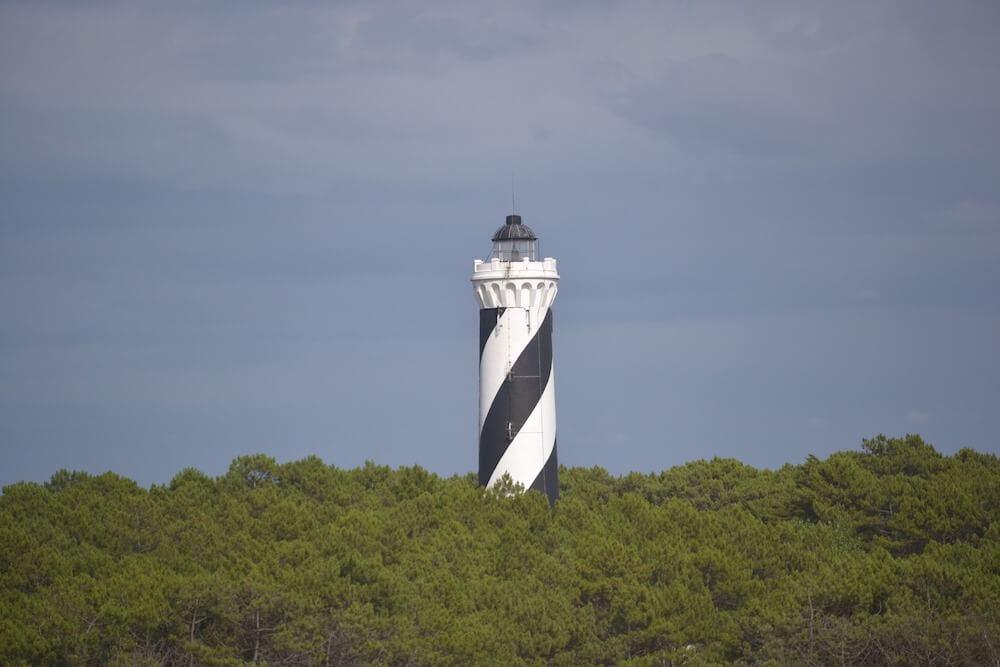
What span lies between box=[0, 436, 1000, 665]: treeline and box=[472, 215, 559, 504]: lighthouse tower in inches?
45.1

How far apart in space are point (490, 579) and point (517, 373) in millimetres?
8062

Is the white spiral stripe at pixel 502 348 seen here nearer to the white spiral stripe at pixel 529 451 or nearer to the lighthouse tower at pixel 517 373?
the lighthouse tower at pixel 517 373

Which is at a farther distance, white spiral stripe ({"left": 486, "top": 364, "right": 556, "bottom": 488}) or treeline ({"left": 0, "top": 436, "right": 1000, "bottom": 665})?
white spiral stripe ({"left": 486, "top": 364, "right": 556, "bottom": 488})

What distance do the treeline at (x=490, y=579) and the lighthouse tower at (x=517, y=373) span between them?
1.14 m

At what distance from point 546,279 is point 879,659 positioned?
1479cm

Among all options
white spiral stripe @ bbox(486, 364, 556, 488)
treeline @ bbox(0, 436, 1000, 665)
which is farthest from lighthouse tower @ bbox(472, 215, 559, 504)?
treeline @ bbox(0, 436, 1000, 665)

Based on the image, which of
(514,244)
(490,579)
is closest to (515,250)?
(514,244)

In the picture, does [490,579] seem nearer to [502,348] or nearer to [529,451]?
[529,451]

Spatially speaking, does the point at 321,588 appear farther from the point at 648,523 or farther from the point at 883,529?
the point at 883,529

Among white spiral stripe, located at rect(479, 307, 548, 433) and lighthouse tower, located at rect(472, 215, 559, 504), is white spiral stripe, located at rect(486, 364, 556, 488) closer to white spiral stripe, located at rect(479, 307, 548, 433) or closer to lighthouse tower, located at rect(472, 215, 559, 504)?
lighthouse tower, located at rect(472, 215, 559, 504)

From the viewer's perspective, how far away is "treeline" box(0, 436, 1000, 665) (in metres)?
35.6

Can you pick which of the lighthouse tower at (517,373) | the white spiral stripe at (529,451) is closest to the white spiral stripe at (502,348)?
the lighthouse tower at (517,373)

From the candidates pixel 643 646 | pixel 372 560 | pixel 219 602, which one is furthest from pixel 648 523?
pixel 219 602

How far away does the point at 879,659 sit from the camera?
3734 centimetres
